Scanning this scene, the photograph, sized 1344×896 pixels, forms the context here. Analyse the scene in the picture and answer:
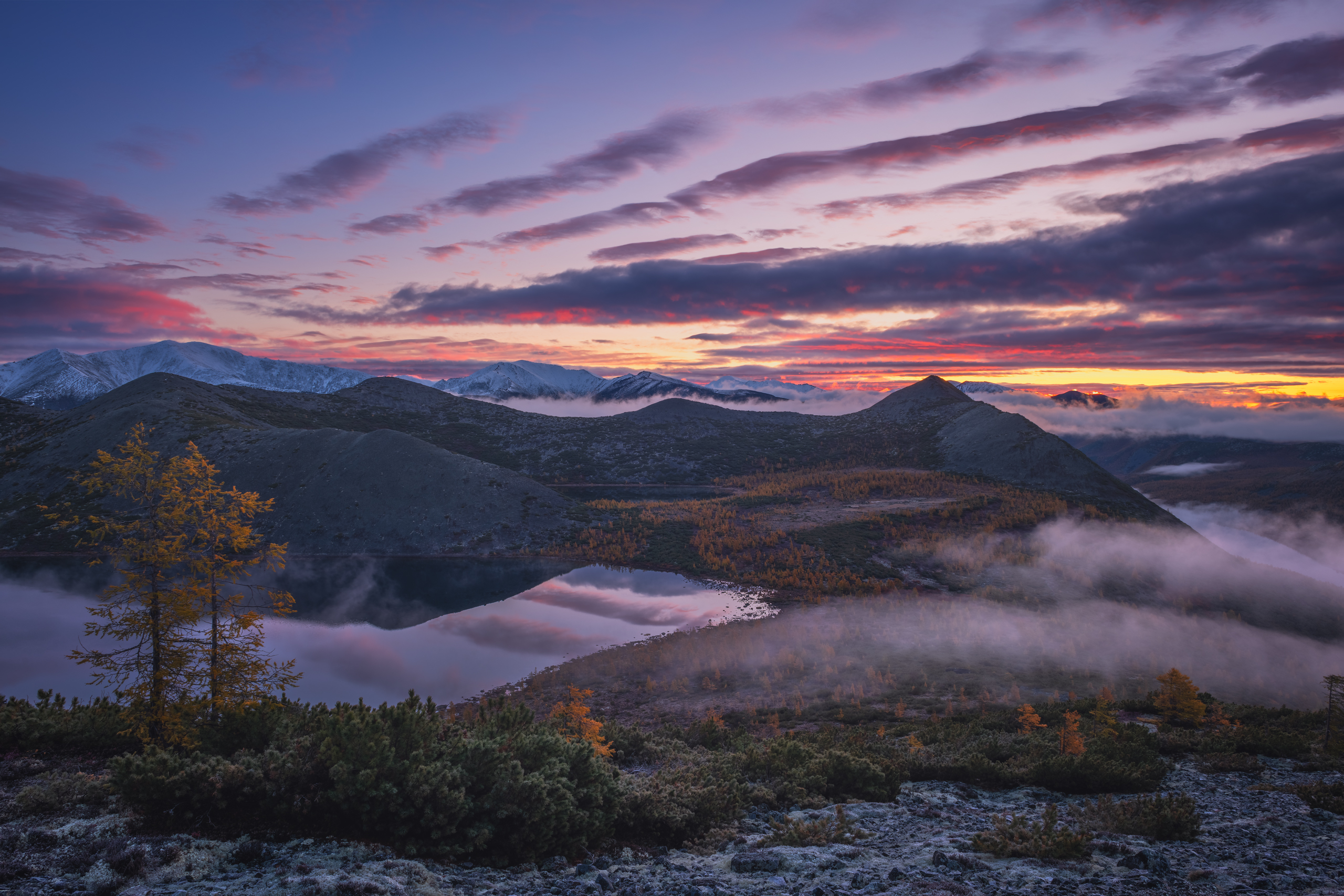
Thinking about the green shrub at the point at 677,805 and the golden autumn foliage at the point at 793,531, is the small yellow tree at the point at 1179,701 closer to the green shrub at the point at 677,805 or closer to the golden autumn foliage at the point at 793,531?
the green shrub at the point at 677,805

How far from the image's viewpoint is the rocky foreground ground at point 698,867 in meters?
8.56

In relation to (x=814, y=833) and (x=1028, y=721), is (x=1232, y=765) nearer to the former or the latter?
(x=1028, y=721)

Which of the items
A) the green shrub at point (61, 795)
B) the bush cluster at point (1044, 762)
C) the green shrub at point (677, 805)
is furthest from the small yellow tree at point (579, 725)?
the green shrub at point (61, 795)

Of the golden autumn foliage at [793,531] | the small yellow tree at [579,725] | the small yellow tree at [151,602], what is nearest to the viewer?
the small yellow tree at [151,602]

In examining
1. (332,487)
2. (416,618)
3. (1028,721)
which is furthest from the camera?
(332,487)

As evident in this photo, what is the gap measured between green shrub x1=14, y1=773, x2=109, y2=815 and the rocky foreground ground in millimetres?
369

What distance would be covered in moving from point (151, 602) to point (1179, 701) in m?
33.9

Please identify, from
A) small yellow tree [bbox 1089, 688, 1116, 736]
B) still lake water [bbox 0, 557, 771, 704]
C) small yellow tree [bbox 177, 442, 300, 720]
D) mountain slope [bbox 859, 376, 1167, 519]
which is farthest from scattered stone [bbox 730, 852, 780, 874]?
mountain slope [bbox 859, 376, 1167, 519]

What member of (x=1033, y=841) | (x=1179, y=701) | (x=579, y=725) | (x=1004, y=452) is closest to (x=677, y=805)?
(x=1033, y=841)

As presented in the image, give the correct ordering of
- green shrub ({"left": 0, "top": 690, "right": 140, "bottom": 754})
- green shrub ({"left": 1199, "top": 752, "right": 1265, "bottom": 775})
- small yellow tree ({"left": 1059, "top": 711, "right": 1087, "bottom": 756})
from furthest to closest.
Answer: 1. small yellow tree ({"left": 1059, "top": 711, "right": 1087, "bottom": 756})
2. green shrub ({"left": 1199, "top": 752, "right": 1265, "bottom": 775})
3. green shrub ({"left": 0, "top": 690, "right": 140, "bottom": 754})

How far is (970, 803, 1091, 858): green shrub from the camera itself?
10.8 metres

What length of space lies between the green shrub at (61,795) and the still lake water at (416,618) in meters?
19.3

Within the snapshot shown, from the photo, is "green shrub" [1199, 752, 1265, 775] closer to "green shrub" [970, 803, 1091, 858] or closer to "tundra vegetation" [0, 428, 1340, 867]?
"tundra vegetation" [0, 428, 1340, 867]

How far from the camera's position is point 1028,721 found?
21.5 m
